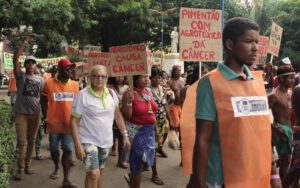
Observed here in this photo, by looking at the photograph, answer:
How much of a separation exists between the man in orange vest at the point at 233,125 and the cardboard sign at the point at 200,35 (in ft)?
9.07

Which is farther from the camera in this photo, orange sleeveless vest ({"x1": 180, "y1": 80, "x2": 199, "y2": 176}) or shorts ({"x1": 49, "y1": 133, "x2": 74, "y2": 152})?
shorts ({"x1": 49, "y1": 133, "x2": 74, "y2": 152})

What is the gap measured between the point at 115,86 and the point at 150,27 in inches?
948

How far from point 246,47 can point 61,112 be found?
3.81 m

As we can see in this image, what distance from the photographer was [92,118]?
402cm

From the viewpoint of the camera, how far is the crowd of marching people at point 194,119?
80.0 inches

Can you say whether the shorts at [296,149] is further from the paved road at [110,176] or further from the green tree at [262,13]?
the green tree at [262,13]

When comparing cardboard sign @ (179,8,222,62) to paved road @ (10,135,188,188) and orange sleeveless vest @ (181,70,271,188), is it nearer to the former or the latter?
paved road @ (10,135,188,188)

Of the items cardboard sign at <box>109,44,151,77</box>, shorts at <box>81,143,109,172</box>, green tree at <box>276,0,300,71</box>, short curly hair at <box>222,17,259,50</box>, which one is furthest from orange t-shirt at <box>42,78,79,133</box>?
green tree at <box>276,0,300,71</box>

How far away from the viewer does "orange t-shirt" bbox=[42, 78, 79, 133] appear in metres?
5.22

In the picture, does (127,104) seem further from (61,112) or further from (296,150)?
(296,150)

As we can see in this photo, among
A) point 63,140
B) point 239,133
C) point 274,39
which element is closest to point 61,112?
point 63,140

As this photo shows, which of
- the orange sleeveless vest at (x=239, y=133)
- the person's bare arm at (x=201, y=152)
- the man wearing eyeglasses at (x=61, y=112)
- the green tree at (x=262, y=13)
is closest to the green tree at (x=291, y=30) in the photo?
the green tree at (x=262, y=13)

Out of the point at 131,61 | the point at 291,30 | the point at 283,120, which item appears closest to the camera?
the point at 283,120

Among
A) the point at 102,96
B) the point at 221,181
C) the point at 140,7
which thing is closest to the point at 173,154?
the point at 102,96
